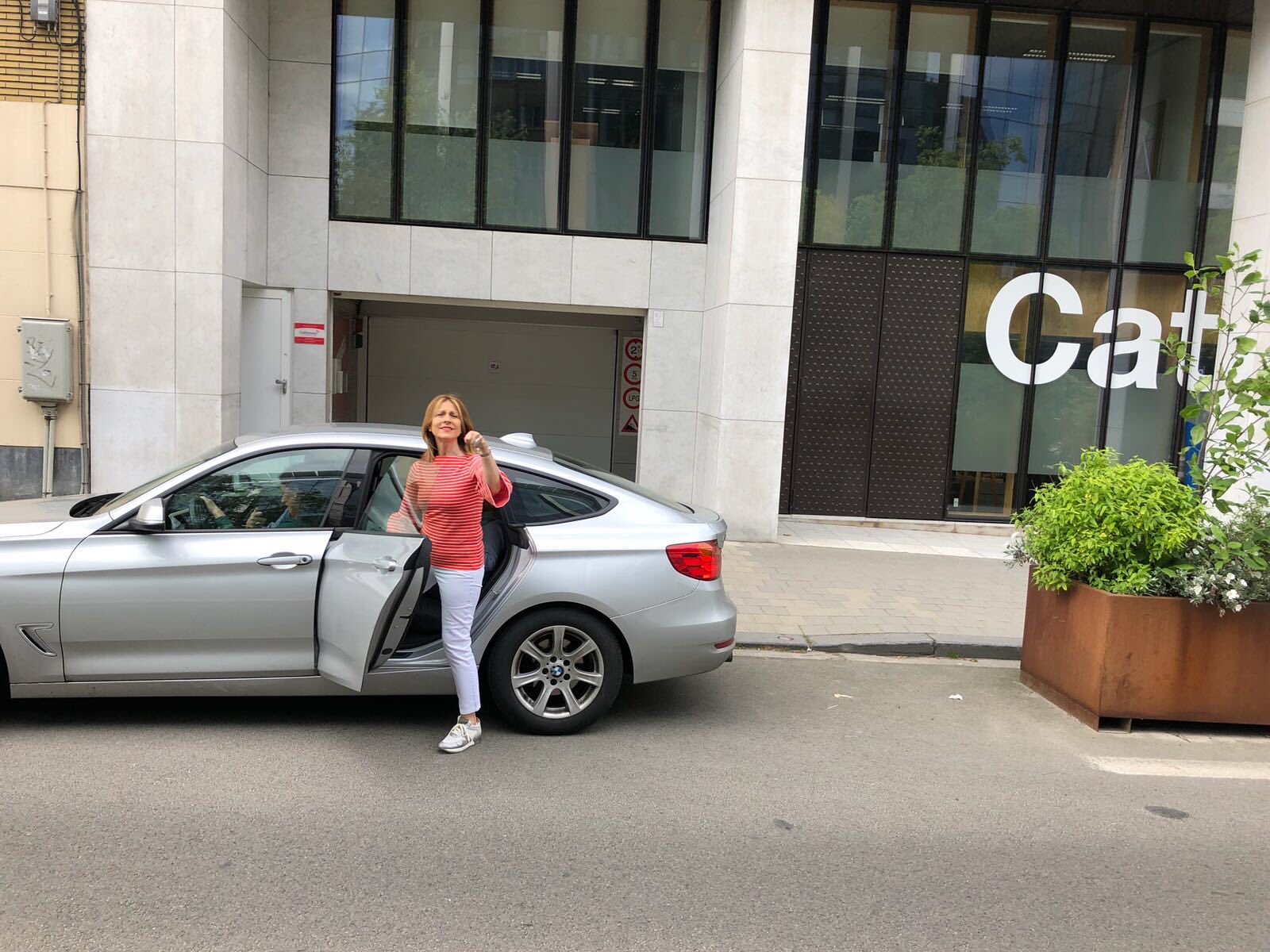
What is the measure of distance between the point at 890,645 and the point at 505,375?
9.65 meters

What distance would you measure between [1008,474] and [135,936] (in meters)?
11.8

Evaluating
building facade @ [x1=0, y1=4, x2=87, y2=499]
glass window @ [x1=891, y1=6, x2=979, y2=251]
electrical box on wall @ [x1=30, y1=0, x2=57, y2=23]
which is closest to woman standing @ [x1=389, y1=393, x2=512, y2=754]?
building facade @ [x1=0, y1=4, x2=87, y2=499]

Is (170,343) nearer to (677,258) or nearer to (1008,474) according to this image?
(677,258)

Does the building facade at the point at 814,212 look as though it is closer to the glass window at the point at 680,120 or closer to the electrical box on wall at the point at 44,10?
the glass window at the point at 680,120

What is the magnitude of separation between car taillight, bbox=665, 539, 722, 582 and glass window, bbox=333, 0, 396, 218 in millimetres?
8200

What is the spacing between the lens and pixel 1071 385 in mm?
12945

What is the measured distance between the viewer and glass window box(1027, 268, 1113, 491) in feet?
42.2

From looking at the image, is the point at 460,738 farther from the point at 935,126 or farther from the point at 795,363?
the point at 935,126

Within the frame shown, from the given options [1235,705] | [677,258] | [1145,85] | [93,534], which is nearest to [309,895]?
[93,534]

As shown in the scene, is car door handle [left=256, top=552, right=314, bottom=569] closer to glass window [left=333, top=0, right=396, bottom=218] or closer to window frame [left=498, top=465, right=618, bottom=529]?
window frame [left=498, top=465, right=618, bottom=529]

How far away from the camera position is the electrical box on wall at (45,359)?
10234 millimetres

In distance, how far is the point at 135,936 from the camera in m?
3.34

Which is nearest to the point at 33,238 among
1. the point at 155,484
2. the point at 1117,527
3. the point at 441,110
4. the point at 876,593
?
the point at 441,110

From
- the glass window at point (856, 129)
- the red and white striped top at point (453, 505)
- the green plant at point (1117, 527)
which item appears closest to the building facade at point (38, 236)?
the red and white striped top at point (453, 505)
